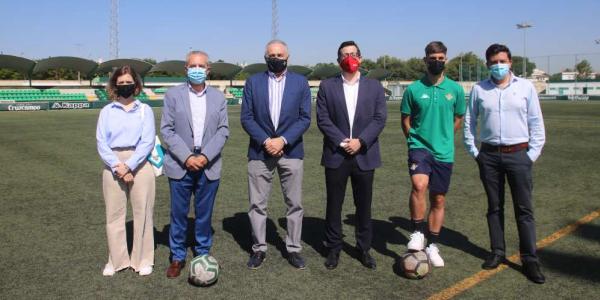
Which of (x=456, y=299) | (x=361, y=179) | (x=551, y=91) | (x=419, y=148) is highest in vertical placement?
(x=551, y=91)

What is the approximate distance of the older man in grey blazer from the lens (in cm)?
433

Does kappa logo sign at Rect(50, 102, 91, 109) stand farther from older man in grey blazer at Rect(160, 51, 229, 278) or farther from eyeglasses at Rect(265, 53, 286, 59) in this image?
eyeglasses at Rect(265, 53, 286, 59)

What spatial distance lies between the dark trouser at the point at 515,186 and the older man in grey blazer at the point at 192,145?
8.00 feet

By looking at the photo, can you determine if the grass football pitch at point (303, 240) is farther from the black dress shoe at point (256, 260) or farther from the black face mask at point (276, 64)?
the black face mask at point (276, 64)

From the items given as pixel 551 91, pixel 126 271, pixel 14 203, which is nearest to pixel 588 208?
pixel 126 271

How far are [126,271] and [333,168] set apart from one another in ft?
7.05

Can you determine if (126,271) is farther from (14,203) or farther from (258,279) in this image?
(14,203)

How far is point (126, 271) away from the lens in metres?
4.52

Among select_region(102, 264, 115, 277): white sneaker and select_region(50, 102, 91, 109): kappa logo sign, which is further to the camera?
select_region(50, 102, 91, 109): kappa logo sign

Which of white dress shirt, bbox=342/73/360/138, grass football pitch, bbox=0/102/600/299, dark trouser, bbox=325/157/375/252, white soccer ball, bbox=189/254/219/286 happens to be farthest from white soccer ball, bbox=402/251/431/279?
white soccer ball, bbox=189/254/219/286

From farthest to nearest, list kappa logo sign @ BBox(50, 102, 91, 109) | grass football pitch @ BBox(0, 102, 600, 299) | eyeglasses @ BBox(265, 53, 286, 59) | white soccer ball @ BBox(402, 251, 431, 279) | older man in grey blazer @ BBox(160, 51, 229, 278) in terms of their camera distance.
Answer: kappa logo sign @ BBox(50, 102, 91, 109)
eyeglasses @ BBox(265, 53, 286, 59)
older man in grey blazer @ BBox(160, 51, 229, 278)
white soccer ball @ BBox(402, 251, 431, 279)
grass football pitch @ BBox(0, 102, 600, 299)

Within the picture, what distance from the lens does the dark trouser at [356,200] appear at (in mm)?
4586

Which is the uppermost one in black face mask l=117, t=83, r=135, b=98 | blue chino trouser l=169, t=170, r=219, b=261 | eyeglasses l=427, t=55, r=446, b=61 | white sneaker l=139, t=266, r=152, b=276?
eyeglasses l=427, t=55, r=446, b=61

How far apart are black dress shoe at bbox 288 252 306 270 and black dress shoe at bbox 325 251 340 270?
9.0 inches
